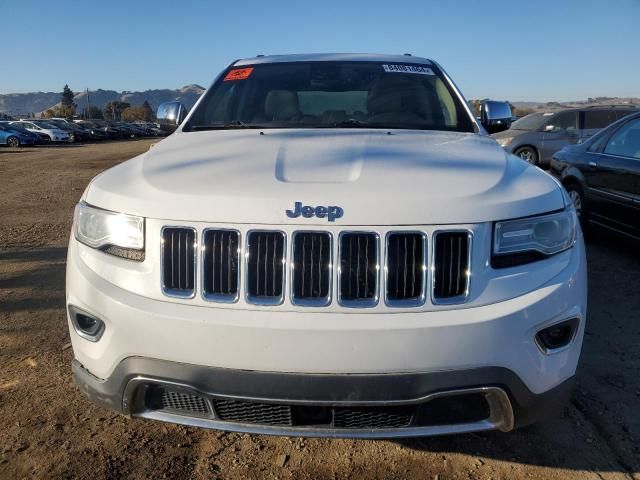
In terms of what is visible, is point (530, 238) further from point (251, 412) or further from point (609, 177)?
point (609, 177)

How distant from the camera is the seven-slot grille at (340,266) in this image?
1.88 meters

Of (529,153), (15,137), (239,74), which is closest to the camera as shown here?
(239,74)

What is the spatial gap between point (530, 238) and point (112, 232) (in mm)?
1560

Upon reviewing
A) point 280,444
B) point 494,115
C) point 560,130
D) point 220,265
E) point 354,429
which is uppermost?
point 560,130

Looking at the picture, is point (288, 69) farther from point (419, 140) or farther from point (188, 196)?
point (188, 196)

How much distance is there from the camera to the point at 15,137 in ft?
102

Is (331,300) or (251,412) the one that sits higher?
(331,300)

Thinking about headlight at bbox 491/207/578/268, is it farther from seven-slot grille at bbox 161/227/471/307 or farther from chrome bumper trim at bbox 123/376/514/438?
chrome bumper trim at bbox 123/376/514/438

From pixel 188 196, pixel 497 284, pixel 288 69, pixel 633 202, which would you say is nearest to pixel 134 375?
pixel 188 196

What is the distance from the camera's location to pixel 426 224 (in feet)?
6.19

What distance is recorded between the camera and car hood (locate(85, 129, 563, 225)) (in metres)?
1.91

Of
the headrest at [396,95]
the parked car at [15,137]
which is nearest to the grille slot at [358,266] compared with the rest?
the headrest at [396,95]

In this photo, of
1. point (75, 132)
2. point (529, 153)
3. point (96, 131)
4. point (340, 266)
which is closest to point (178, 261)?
point (340, 266)

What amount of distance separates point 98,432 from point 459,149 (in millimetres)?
2179
